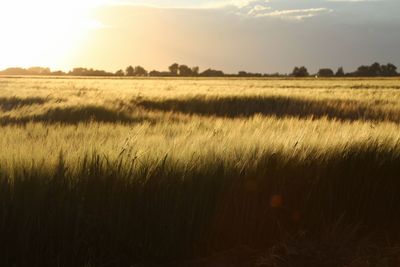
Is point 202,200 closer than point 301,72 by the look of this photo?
Yes

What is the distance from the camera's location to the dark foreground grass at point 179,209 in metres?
2.72

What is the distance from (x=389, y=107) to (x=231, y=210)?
1427 cm

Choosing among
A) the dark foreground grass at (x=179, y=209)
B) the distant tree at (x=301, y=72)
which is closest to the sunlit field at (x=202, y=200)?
the dark foreground grass at (x=179, y=209)

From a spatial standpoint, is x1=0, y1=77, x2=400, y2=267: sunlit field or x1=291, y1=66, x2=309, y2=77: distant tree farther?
x1=291, y1=66, x2=309, y2=77: distant tree

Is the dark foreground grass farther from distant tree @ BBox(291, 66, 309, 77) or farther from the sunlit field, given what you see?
distant tree @ BBox(291, 66, 309, 77)

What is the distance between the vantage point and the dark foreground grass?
2719mm

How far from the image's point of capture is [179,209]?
302 centimetres

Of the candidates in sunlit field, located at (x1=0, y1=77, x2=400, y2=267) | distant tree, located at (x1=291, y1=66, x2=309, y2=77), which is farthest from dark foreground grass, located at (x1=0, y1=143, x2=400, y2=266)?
distant tree, located at (x1=291, y1=66, x2=309, y2=77)

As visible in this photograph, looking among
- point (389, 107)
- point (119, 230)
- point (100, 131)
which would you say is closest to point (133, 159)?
point (119, 230)

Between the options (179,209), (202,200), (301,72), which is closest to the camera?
(179,209)

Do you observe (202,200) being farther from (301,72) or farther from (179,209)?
(301,72)

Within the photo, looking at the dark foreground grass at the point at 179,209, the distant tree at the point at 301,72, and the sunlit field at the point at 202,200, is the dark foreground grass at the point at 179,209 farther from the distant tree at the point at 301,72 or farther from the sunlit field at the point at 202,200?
the distant tree at the point at 301,72

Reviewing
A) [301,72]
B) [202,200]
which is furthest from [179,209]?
[301,72]

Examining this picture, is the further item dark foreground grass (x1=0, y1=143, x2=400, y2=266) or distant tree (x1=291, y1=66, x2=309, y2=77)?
distant tree (x1=291, y1=66, x2=309, y2=77)
